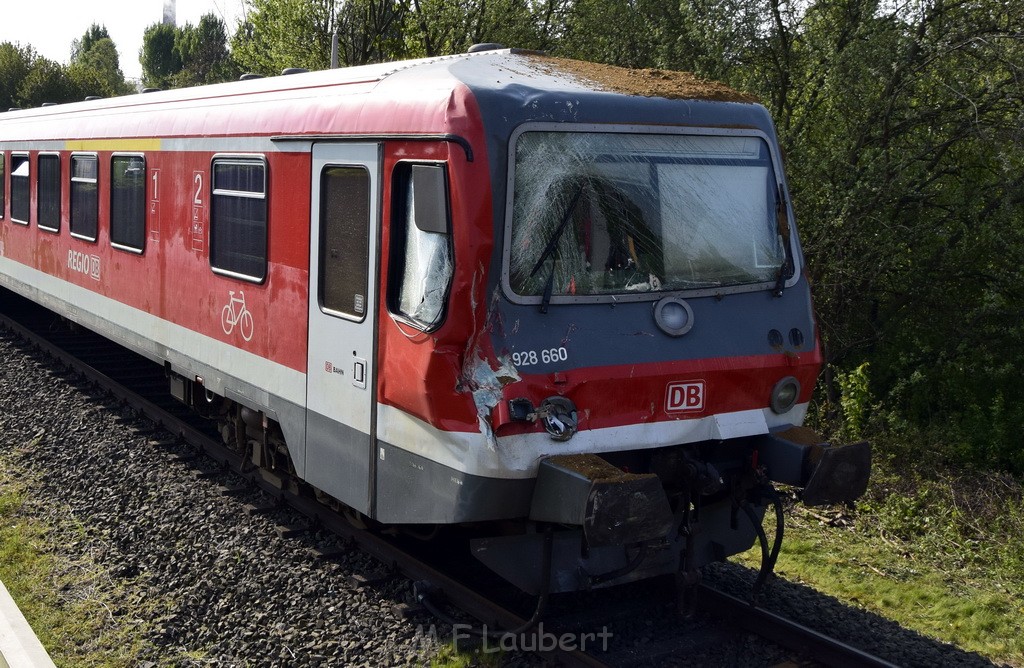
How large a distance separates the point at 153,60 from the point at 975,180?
314ft

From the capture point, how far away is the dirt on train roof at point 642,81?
580cm

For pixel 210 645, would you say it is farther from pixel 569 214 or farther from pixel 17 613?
pixel 569 214

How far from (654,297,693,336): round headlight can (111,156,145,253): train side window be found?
5.39 meters

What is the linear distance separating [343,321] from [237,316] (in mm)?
1686

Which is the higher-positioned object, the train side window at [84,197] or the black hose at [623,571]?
the train side window at [84,197]

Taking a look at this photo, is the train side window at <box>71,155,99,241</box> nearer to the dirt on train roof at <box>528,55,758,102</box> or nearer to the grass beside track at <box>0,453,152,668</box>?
the grass beside track at <box>0,453,152,668</box>

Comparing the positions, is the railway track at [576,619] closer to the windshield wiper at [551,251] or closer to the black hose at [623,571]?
the black hose at [623,571]

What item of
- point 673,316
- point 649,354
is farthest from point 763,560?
point 673,316

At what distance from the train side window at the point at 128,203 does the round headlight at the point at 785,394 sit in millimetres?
5790

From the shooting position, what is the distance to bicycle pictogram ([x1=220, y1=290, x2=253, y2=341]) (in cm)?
718

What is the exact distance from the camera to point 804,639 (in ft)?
18.4

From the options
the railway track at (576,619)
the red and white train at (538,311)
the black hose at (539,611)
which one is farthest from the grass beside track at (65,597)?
the black hose at (539,611)

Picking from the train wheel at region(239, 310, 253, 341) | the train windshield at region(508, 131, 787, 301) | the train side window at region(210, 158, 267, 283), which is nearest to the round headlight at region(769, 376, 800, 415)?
the train windshield at region(508, 131, 787, 301)

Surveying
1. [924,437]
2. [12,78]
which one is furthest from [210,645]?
[12,78]
